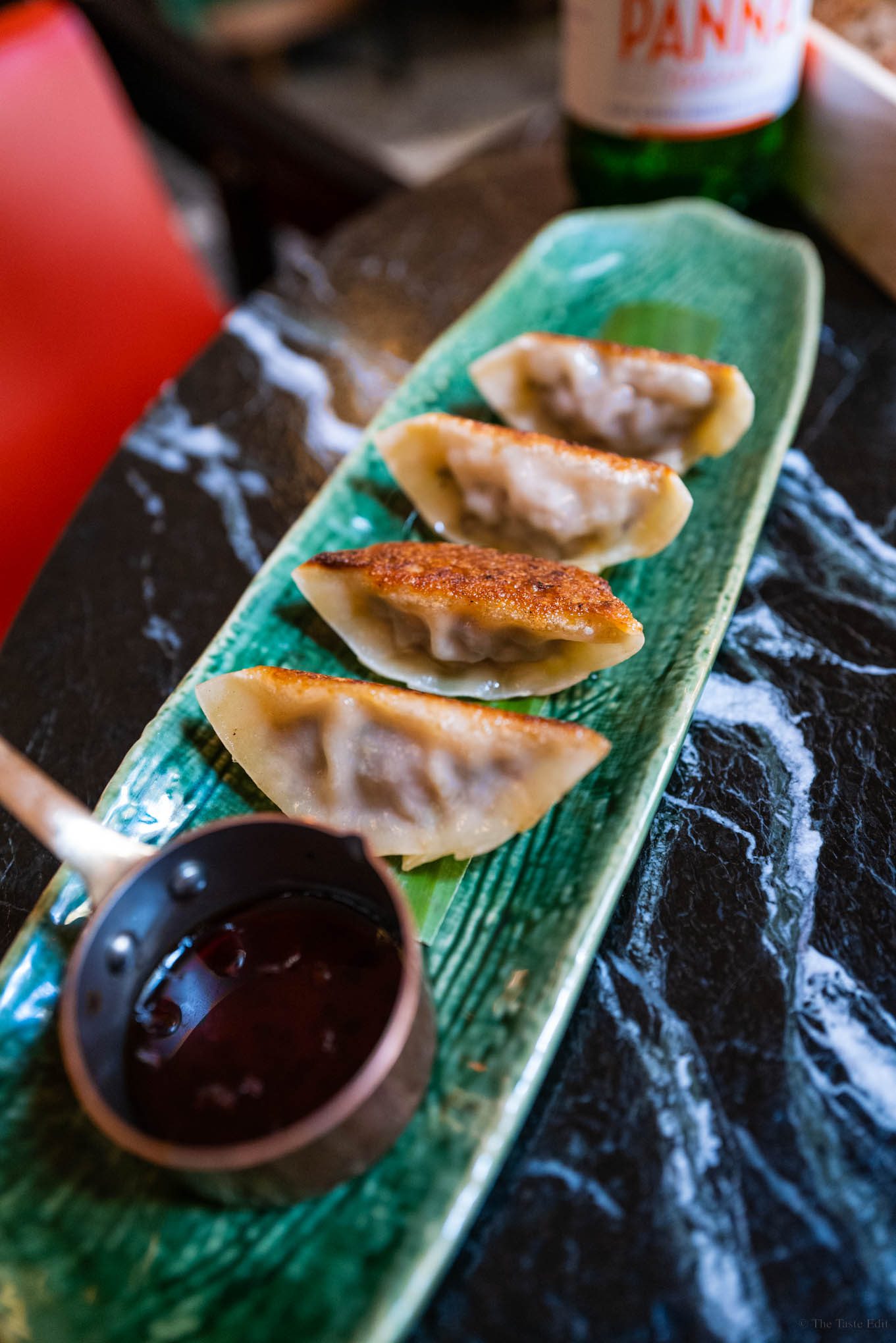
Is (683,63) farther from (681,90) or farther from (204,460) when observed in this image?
(204,460)

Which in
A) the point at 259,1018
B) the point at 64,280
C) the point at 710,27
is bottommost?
the point at 259,1018

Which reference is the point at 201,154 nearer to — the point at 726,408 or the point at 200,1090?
the point at 726,408

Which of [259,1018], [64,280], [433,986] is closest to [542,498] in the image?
[433,986]

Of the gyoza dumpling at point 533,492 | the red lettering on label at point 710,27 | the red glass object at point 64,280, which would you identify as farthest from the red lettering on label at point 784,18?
the red glass object at point 64,280

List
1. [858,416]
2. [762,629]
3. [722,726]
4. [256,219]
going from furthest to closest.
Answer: [256,219], [858,416], [762,629], [722,726]

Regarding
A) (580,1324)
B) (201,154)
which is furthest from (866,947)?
(201,154)

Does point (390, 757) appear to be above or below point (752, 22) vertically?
below
